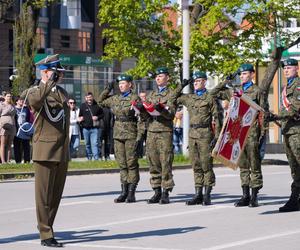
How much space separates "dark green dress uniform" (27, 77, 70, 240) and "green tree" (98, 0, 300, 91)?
19.0 m

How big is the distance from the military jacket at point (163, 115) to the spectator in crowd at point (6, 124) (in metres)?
11.6

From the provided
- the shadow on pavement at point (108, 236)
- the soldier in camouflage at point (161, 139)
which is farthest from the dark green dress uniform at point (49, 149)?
the soldier in camouflage at point (161, 139)

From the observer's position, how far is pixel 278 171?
26141 millimetres

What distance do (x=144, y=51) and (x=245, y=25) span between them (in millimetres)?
3118

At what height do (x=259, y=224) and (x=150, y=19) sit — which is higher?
(x=150, y=19)

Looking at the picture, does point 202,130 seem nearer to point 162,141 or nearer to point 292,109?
point 162,141

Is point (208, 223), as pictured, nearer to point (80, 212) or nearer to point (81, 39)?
point (80, 212)

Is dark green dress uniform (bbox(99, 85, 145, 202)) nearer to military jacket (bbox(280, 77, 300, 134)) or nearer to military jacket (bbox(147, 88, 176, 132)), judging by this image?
military jacket (bbox(147, 88, 176, 132))

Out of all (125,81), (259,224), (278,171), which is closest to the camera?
(259,224)

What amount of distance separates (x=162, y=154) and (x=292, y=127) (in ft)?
8.08

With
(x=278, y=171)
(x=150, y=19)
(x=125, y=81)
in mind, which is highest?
(x=150, y=19)

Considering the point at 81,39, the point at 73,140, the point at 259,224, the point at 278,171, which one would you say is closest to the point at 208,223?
the point at 259,224

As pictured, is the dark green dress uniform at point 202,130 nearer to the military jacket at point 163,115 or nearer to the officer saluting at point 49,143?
the military jacket at point 163,115

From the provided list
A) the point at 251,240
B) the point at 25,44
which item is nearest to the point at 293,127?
the point at 251,240
